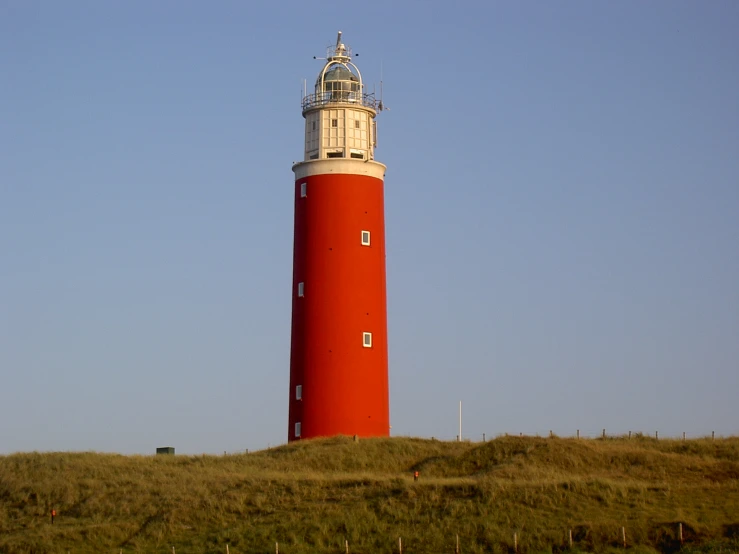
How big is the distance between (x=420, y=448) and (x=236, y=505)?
10.7 m

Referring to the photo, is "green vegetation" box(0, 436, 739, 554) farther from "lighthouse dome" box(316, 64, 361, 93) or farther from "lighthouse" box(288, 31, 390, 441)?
"lighthouse dome" box(316, 64, 361, 93)

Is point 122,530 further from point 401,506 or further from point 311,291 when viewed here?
point 311,291

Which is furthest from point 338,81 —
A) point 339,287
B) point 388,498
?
point 388,498

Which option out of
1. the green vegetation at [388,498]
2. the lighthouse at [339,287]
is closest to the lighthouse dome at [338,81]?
the lighthouse at [339,287]

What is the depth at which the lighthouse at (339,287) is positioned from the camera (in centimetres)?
5041

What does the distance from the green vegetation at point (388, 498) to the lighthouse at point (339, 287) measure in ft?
7.02

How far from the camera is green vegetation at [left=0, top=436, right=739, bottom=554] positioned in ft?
114

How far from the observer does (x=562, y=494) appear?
37.4m

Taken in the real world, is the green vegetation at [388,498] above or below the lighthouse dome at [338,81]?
below

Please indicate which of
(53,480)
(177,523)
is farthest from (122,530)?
(53,480)

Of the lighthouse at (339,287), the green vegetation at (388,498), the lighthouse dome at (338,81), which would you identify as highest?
the lighthouse dome at (338,81)

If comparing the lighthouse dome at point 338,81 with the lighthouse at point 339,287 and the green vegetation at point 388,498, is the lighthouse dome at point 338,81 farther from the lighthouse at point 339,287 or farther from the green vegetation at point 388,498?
the green vegetation at point 388,498

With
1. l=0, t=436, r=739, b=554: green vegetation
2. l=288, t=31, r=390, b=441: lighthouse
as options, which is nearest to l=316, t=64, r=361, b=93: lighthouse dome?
l=288, t=31, r=390, b=441: lighthouse

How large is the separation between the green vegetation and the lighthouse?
2141 mm
